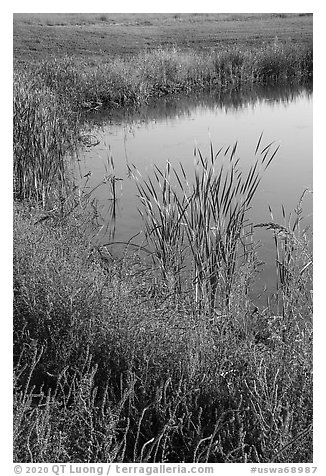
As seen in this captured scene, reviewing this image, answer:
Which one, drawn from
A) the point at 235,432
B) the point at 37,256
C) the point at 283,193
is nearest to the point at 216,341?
the point at 235,432

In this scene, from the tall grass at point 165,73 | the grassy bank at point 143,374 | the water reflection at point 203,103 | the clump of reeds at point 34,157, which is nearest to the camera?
the grassy bank at point 143,374

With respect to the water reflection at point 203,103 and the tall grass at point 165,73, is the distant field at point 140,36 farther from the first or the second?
the water reflection at point 203,103

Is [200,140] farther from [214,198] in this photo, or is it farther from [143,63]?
[143,63]

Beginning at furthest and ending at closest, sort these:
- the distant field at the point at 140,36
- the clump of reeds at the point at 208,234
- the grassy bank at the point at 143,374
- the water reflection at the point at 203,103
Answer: the distant field at the point at 140,36 → the water reflection at the point at 203,103 → the clump of reeds at the point at 208,234 → the grassy bank at the point at 143,374

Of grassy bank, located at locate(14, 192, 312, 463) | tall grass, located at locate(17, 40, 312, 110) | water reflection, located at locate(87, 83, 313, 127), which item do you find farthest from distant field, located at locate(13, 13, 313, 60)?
grassy bank, located at locate(14, 192, 312, 463)

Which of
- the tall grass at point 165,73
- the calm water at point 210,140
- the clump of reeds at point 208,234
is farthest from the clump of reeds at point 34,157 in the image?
the tall grass at point 165,73

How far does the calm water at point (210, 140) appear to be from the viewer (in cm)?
522

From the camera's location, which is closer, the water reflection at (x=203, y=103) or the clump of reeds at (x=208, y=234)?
the clump of reeds at (x=208, y=234)

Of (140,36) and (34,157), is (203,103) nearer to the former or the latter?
(34,157)

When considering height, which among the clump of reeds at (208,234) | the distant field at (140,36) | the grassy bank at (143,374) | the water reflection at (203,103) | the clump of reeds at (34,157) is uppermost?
the distant field at (140,36)

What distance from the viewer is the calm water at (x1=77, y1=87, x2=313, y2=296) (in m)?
5.22

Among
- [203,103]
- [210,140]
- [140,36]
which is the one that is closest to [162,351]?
[210,140]

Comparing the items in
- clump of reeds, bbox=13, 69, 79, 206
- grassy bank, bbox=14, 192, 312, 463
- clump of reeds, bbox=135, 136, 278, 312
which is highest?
clump of reeds, bbox=13, 69, 79, 206

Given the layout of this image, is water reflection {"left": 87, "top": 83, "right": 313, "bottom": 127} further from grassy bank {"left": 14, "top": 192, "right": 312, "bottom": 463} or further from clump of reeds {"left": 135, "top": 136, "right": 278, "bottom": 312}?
grassy bank {"left": 14, "top": 192, "right": 312, "bottom": 463}
